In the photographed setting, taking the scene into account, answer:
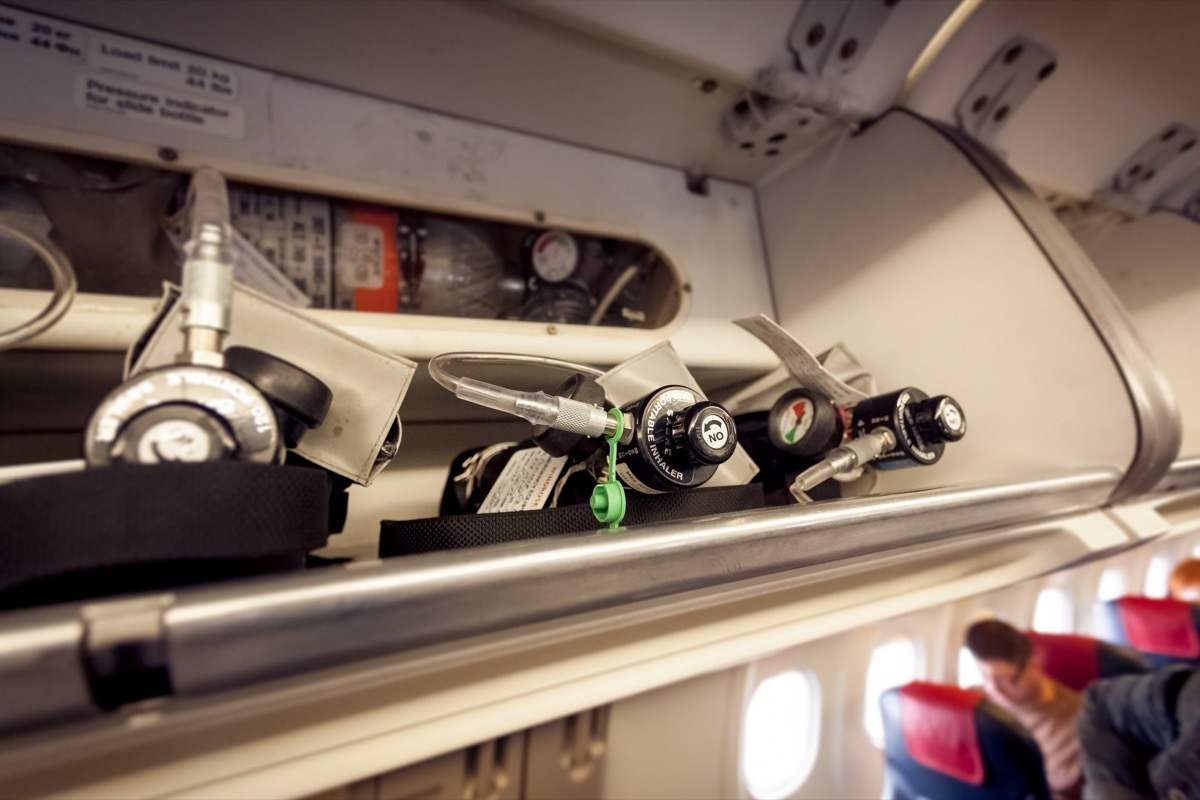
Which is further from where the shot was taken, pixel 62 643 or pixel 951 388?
pixel 951 388

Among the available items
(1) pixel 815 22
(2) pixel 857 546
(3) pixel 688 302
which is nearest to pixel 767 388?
(3) pixel 688 302

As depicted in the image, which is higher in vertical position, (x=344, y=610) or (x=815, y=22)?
(x=815, y=22)

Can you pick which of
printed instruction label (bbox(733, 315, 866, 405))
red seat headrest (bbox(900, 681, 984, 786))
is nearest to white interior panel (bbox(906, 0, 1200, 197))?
printed instruction label (bbox(733, 315, 866, 405))

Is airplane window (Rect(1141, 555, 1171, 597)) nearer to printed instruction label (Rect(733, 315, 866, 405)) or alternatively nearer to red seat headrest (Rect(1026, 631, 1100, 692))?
red seat headrest (Rect(1026, 631, 1100, 692))

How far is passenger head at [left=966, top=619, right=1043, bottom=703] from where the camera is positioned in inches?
65.4

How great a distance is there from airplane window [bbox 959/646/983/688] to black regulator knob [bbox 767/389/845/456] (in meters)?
1.49

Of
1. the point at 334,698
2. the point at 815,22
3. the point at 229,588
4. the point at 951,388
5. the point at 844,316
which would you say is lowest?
the point at 334,698

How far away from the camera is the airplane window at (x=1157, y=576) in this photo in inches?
87.7

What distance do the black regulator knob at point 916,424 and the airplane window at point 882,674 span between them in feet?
3.21

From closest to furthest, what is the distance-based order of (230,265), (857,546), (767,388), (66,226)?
(230,265)
(857,546)
(66,226)
(767,388)

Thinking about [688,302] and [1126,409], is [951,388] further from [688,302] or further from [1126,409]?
[688,302]

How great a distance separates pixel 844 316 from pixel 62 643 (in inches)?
43.8

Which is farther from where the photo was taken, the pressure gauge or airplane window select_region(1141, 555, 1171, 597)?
airplane window select_region(1141, 555, 1171, 597)

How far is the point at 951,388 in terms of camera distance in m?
0.89
